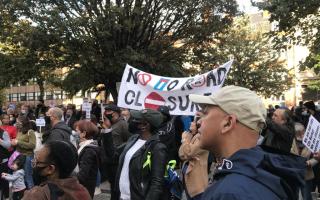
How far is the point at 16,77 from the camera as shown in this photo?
2439 cm

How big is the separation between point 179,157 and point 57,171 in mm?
2154

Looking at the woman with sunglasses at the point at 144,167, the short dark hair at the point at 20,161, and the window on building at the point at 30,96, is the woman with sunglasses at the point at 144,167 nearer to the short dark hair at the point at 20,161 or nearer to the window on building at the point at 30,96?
the short dark hair at the point at 20,161

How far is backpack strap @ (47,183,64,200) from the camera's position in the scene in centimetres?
303

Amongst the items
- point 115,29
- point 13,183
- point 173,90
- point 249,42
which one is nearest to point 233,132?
point 173,90

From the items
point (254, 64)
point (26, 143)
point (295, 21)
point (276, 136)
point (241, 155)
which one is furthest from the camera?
point (254, 64)

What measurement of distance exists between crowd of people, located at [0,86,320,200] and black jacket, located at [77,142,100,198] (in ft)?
0.04

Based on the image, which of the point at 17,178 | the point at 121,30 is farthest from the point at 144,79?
the point at 121,30

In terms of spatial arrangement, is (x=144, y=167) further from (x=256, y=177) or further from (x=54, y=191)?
(x=256, y=177)

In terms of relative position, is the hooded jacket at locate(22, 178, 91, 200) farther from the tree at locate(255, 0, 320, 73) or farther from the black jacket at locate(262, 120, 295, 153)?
the tree at locate(255, 0, 320, 73)

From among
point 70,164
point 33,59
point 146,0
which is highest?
point 146,0

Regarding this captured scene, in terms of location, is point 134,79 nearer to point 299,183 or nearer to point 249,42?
point 299,183

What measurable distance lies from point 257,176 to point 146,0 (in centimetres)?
2278

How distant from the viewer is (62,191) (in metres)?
3.09

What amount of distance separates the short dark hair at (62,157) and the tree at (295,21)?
1366cm
